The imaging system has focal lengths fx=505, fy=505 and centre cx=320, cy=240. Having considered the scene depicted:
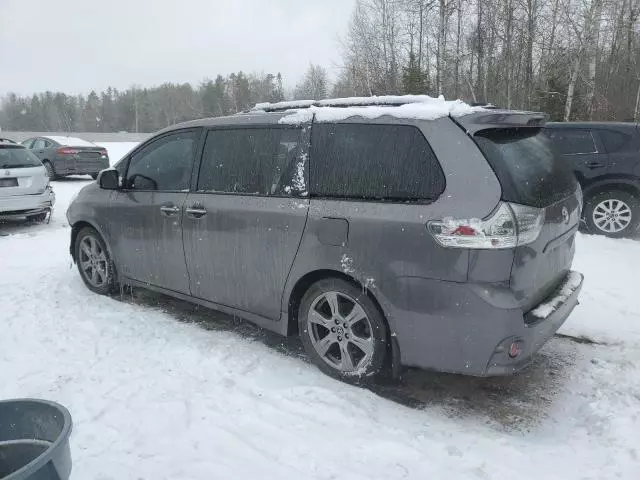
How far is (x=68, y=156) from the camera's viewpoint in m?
15.4

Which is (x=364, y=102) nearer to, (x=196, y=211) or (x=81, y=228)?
(x=196, y=211)

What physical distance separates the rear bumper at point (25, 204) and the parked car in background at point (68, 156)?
22.3 feet

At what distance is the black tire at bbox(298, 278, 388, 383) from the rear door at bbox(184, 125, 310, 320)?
0.27 meters

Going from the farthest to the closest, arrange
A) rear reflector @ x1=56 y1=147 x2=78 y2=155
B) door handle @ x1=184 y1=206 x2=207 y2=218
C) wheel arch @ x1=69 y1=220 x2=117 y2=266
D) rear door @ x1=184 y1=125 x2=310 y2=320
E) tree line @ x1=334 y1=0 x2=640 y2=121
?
1. tree line @ x1=334 y1=0 x2=640 y2=121
2. rear reflector @ x1=56 y1=147 x2=78 y2=155
3. wheel arch @ x1=69 y1=220 x2=117 y2=266
4. door handle @ x1=184 y1=206 x2=207 y2=218
5. rear door @ x1=184 y1=125 x2=310 y2=320

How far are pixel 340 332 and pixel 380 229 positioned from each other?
0.80m

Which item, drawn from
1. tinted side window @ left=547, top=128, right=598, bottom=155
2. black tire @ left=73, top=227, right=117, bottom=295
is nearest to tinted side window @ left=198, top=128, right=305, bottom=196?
black tire @ left=73, top=227, right=117, bottom=295

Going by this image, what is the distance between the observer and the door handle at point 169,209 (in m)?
4.22

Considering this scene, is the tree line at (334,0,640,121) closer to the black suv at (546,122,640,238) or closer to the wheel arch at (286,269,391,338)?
the black suv at (546,122,640,238)

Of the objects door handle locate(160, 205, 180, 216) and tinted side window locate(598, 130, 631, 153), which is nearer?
door handle locate(160, 205, 180, 216)

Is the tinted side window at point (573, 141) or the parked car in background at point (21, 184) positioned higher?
the tinted side window at point (573, 141)

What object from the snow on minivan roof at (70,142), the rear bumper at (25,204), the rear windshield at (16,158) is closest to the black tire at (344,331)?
the rear bumper at (25,204)

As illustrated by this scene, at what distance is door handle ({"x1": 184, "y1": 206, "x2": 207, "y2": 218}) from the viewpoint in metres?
4.00

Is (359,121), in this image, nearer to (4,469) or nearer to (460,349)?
(460,349)

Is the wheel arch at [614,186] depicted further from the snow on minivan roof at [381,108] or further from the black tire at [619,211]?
the snow on minivan roof at [381,108]
